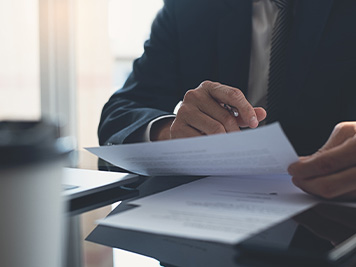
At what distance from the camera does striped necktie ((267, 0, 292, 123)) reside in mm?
990

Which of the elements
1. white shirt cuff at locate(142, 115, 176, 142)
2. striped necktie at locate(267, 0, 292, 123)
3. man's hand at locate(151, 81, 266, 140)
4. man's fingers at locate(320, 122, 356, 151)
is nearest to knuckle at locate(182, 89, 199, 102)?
man's hand at locate(151, 81, 266, 140)

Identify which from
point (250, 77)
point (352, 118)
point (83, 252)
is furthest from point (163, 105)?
point (83, 252)

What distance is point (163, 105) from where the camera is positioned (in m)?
1.14

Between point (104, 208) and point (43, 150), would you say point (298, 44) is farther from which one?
point (43, 150)

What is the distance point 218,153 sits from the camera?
43 centimetres

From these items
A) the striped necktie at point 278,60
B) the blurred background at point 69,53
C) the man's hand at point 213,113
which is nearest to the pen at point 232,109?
the man's hand at point 213,113

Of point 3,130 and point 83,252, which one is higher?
point 3,130

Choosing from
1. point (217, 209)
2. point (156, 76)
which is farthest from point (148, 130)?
point (217, 209)

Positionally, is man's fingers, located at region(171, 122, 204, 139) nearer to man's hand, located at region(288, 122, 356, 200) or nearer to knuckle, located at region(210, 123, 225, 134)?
knuckle, located at region(210, 123, 225, 134)

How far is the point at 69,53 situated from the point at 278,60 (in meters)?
1.81

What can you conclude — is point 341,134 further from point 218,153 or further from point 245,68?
point 245,68

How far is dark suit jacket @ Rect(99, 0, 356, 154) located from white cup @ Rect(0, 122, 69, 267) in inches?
23.0

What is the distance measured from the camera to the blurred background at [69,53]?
95.5 inches

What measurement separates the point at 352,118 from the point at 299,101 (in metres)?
0.13
